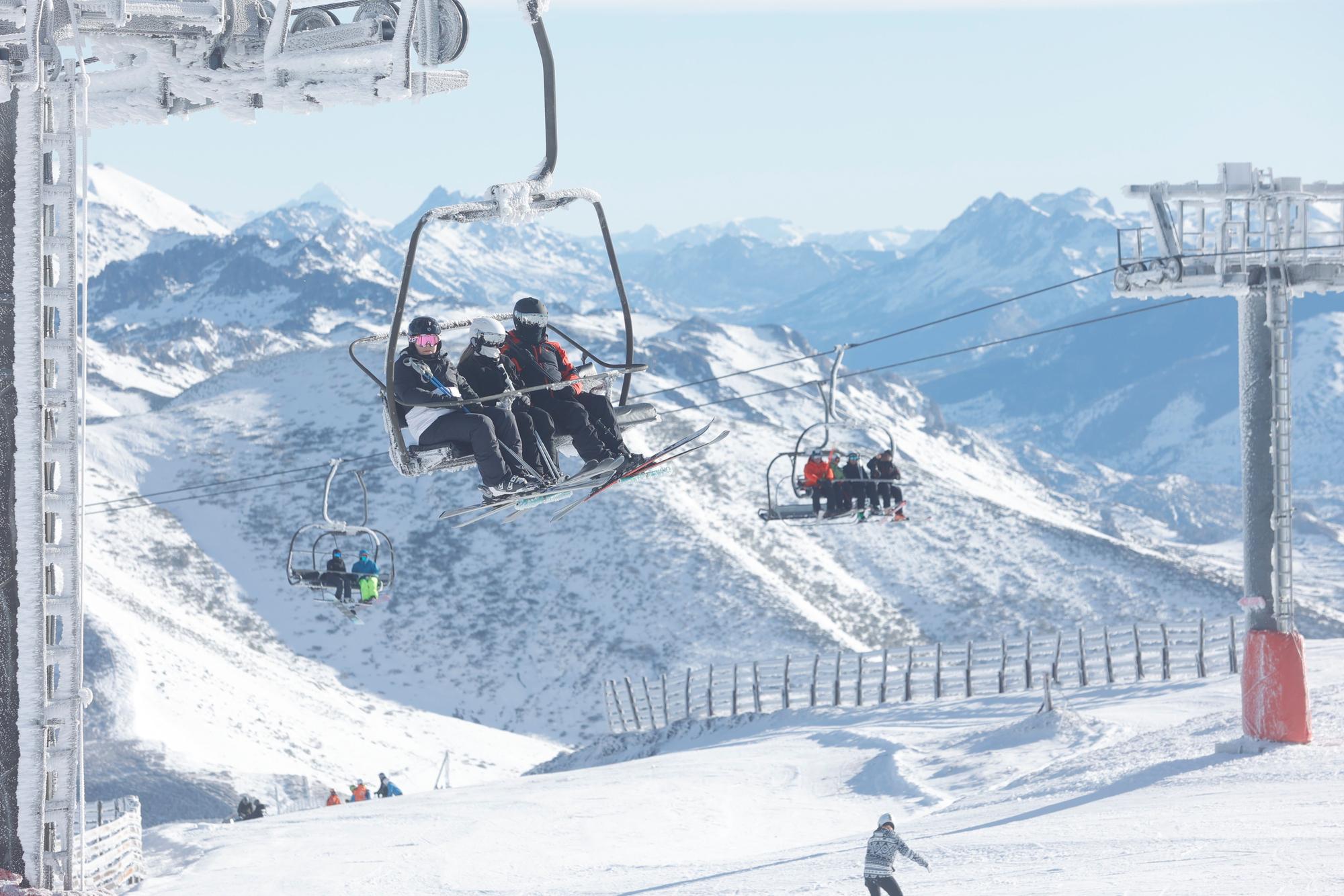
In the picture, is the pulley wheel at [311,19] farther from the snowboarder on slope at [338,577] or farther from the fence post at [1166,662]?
the fence post at [1166,662]

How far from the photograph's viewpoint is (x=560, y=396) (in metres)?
14.2

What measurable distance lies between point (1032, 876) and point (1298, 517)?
15200 centimetres

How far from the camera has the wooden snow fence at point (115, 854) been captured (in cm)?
2088

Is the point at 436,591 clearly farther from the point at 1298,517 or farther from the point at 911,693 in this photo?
the point at 1298,517

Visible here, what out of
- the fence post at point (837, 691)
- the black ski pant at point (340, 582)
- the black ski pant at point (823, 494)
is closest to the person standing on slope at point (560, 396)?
the black ski pant at point (340, 582)

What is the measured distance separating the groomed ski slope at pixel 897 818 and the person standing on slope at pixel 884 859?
4.77 ft

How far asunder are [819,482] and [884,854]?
1142 centimetres

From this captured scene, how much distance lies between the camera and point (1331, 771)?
21250mm

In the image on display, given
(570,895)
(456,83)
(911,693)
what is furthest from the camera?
(911,693)

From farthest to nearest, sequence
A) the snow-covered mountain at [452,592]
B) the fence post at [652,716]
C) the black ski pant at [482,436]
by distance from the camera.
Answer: the snow-covered mountain at [452,592]
the fence post at [652,716]
the black ski pant at [482,436]

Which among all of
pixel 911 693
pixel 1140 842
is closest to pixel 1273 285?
pixel 1140 842

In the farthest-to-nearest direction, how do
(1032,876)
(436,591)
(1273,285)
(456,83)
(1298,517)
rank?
1. (1298,517)
2. (436,591)
3. (1273,285)
4. (1032,876)
5. (456,83)

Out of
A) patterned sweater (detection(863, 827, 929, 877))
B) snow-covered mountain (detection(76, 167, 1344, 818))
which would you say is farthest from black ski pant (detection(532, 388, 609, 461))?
snow-covered mountain (detection(76, 167, 1344, 818))

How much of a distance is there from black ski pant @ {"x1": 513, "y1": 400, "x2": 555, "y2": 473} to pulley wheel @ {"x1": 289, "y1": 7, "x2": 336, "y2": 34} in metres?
3.70
